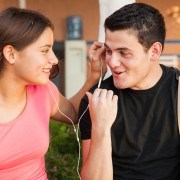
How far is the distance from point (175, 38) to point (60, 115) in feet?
21.1

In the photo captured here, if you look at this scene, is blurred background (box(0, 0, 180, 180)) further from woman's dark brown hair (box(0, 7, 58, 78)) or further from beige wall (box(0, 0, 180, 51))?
woman's dark brown hair (box(0, 7, 58, 78))

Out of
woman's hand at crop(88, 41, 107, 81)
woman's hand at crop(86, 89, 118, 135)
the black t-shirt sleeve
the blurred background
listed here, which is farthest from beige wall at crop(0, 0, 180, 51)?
woman's hand at crop(86, 89, 118, 135)

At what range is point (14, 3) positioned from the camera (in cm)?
923

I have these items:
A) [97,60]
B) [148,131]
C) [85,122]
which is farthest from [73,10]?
[148,131]

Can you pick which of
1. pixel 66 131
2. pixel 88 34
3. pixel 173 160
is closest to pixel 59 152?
pixel 66 131

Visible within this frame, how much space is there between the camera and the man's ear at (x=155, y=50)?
117 inches

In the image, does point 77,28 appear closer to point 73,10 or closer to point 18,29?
point 73,10

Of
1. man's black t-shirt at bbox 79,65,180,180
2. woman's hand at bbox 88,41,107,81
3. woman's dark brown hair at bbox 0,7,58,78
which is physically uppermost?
woman's dark brown hair at bbox 0,7,58,78

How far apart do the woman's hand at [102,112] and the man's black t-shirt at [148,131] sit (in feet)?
0.77

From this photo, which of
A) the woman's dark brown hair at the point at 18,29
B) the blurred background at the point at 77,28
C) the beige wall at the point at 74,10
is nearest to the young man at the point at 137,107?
the woman's dark brown hair at the point at 18,29

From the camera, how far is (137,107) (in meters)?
3.02

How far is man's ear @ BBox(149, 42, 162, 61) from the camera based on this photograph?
2977 mm

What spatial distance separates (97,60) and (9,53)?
578mm

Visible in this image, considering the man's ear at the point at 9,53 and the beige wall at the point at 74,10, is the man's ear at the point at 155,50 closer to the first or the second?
the man's ear at the point at 9,53
